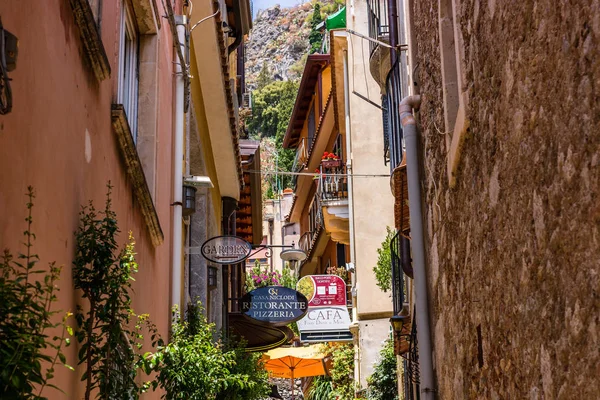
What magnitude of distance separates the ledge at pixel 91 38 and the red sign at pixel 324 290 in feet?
55.1

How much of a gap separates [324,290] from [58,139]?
18.2 meters

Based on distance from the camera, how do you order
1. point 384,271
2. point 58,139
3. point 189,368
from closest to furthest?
1. point 58,139
2. point 189,368
3. point 384,271

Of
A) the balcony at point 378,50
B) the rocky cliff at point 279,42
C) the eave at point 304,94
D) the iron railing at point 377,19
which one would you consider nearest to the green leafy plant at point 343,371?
the iron railing at point 377,19

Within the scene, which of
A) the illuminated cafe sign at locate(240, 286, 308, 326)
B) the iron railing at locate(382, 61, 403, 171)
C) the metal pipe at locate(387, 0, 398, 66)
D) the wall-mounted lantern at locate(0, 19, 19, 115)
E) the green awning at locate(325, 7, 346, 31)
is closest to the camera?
the wall-mounted lantern at locate(0, 19, 19, 115)

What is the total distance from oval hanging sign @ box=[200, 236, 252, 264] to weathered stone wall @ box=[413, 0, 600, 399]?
6.32 m

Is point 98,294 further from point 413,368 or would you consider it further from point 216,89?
point 216,89

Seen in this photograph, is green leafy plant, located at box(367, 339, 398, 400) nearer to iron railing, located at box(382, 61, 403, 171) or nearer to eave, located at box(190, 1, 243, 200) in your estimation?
eave, located at box(190, 1, 243, 200)

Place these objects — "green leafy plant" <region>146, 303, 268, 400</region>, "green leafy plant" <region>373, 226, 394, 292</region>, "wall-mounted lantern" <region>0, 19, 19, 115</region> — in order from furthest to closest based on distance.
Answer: "green leafy plant" <region>373, 226, 394, 292</region>
"green leafy plant" <region>146, 303, 268, 400</region>
"wall-mounted lantern" <region>0, 19, 19, 115</region>

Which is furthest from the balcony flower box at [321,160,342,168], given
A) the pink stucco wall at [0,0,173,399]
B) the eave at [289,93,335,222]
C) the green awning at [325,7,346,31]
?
the pink stucco wall at [0,0,173,399]

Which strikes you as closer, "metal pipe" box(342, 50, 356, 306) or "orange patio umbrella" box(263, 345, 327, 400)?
"metal pipe" box(342, 50, 356, 306)

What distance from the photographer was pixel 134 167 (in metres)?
Result: 7.44

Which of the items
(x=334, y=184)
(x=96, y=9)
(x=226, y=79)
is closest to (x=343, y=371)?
(x=334, y=184)

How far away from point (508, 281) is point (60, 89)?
253 centimetres

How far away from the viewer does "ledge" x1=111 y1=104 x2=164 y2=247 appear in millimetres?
6848
